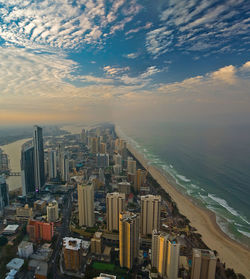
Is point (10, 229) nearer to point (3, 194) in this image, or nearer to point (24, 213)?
point (24, 213)

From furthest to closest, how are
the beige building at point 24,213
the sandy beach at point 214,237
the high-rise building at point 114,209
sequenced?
the beige building at point 24,213
the high-rise building at point 114,209
the sandy beach at point 214,237

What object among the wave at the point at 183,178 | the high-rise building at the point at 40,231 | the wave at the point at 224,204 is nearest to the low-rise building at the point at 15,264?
the high-rise building at the point at 40,231

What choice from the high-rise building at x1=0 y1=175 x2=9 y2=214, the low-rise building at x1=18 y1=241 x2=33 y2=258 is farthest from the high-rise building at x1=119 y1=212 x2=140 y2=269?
the high-rise building at x1=0 y1=175 x2=9 y2=214

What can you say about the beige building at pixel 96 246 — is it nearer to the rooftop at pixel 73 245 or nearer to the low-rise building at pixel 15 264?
the rooftop at pixel 73 245

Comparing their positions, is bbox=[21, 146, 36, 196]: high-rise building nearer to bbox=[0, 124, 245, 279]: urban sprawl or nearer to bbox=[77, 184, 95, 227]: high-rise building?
bbox=[0, 124, 245, 279]: urban sprawl

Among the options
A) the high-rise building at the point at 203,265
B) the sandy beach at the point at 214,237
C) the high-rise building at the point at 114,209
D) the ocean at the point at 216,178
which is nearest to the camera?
the high-rise building at the point at 203,265
